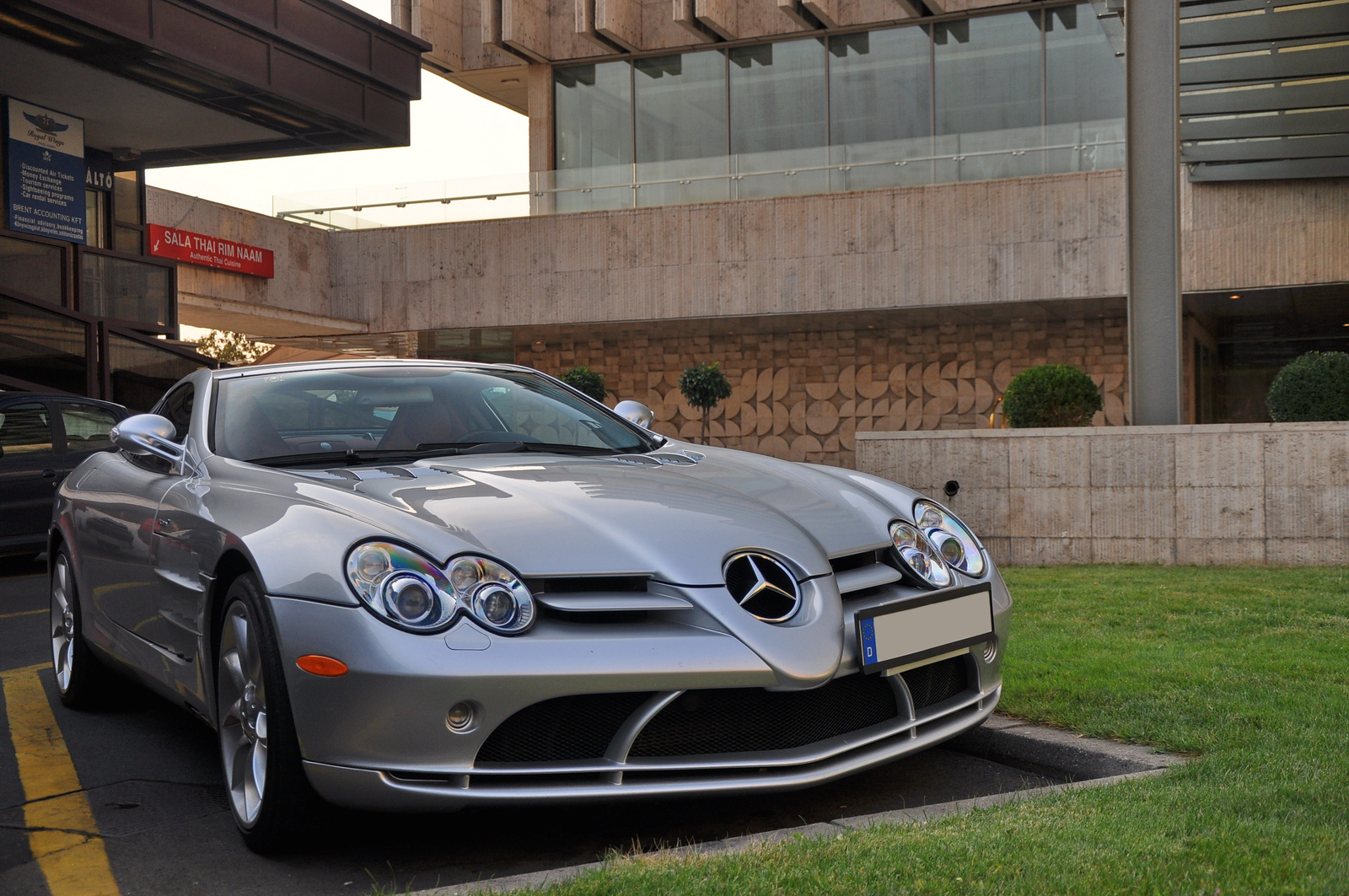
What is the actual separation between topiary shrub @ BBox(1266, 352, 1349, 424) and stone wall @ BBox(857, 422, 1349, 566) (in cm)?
70

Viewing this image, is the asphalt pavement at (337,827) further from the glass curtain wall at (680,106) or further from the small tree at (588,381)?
the glass curtain wall at (680,106)

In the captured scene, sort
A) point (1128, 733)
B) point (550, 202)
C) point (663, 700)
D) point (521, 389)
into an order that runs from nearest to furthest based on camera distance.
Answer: point (663, 700), point (1128, 733), point (521, 389), point (550, 202)

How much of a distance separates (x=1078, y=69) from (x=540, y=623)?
85.2ft

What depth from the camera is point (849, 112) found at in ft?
91.6

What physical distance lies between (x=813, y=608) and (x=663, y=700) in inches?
19.1

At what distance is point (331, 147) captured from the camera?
2072cm

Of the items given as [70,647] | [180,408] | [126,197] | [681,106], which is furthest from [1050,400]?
[681,106]

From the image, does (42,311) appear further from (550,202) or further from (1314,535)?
(1314,535)

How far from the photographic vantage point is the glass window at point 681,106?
2892 cm

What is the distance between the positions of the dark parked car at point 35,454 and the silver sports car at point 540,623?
22.4 ft

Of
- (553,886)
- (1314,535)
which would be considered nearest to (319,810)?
(553,886)

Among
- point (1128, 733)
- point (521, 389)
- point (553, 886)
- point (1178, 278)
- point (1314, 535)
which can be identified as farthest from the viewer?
point (1178, 278)

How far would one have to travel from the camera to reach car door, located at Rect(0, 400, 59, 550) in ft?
33.0

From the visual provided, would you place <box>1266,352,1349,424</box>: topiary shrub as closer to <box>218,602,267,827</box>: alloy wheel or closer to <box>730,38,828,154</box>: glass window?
<box>218,602,267,827</box>: alloy wheel
